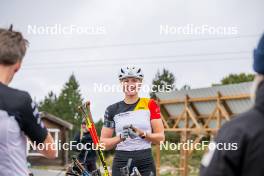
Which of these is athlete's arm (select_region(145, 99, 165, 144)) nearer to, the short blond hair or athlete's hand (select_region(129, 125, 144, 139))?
athlete's hand (select_region(129, 125, 144, 139))

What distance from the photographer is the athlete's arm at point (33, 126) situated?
3.58m

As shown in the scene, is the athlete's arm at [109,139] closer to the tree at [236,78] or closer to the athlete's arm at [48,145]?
the athlete's arm at [48,145]

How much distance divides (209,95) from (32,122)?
16622mm

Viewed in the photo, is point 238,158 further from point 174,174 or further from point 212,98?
point 174,174

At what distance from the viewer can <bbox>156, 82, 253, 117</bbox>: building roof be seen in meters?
18.6

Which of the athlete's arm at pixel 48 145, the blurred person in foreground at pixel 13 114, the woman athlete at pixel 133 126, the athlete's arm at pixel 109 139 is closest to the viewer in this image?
the blurred person in foreground at pixel 13 114

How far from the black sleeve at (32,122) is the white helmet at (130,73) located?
10.5 ft

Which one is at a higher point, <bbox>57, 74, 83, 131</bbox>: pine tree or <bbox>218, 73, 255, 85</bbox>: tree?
<bbox>218, 73, 255, 85</bbox>: tree

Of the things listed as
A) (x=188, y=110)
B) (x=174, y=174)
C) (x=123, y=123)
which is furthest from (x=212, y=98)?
(x=123, y=123)

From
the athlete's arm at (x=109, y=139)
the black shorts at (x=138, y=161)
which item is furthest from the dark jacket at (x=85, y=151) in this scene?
the black shorts at (x=138, y=161)

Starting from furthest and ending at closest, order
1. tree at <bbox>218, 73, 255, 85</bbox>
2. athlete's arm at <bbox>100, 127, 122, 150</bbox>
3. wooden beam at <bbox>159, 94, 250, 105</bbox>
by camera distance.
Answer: tree at <bbox>218, 73, 255, 85</bbox>
wooden beam at <bbox>159, 94, 250, 105</bbox>
athlete's arm at <bbox>100, 127, 122, 150</bbox>

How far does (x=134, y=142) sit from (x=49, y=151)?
2.90 metres

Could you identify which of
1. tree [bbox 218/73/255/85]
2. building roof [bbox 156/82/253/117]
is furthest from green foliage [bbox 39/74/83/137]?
building roof [bbox 156/82/253/117]

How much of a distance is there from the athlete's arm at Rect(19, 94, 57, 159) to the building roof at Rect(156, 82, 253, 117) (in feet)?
48.4
